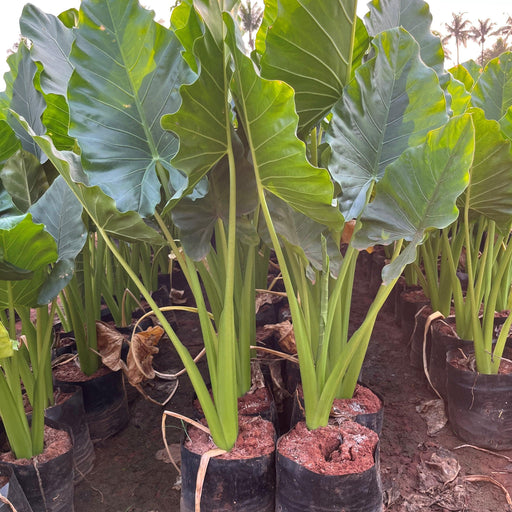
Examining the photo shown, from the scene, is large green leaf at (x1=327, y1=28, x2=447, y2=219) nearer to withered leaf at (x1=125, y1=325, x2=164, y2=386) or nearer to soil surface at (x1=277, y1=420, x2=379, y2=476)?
soil surface at (x1=277, y1=420, x2=379, y2=476)

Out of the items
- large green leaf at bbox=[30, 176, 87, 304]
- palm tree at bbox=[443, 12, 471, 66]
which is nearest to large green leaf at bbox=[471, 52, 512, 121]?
large green leaf at bbox=[30, 176, 87, 304]

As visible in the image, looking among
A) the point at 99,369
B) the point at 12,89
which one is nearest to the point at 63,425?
the point at 99,369

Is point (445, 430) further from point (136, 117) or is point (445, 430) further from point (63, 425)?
point (136, 117)

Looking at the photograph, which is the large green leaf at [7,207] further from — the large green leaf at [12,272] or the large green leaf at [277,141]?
the large green leaf at [277,141]

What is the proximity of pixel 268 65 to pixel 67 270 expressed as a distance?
2.18 ft

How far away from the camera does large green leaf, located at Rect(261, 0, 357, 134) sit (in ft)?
3.15

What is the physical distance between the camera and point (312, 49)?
3.35 feet

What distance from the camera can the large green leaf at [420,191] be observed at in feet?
2.87

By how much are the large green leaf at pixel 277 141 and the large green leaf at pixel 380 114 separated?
140 mm

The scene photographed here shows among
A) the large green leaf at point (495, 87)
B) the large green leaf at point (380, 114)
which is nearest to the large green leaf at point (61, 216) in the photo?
the large green leaf at point (380, 114)

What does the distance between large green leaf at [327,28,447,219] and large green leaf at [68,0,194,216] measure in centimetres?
37

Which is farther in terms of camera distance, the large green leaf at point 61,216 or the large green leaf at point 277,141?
the large green leaf at point 61,216

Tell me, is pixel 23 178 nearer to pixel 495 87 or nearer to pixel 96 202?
pixel 96 202

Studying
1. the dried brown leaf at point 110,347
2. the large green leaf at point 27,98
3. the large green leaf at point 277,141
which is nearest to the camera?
the large green leaf at point 277,141
